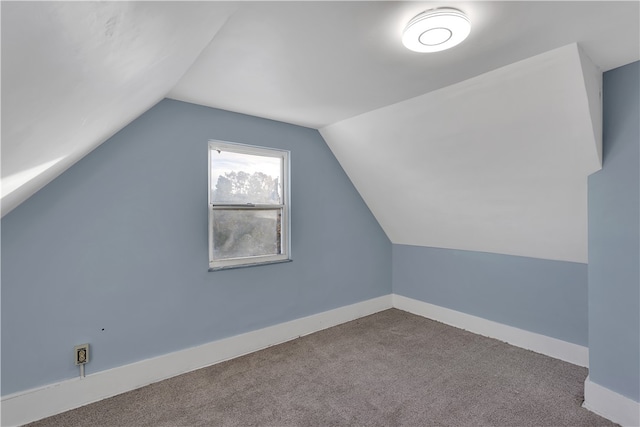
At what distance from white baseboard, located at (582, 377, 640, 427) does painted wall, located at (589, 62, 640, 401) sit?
0.04 meters

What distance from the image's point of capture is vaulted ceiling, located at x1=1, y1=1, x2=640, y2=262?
88cm

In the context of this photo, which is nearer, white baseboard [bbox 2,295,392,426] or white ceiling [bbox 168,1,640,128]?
white ceiling [bbox 168,1,640,128]

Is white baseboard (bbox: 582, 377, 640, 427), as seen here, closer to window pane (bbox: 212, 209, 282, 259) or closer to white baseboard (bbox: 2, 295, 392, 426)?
white baseboard (bbox: 2, 295, 392, 426)

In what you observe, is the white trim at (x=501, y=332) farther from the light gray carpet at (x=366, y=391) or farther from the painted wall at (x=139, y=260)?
the painted wall at (x=139, y=260)

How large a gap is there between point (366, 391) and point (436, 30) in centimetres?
234

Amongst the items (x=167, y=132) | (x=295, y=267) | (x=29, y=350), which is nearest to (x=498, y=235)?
(x=295, y=267)

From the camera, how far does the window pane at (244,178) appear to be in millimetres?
2869

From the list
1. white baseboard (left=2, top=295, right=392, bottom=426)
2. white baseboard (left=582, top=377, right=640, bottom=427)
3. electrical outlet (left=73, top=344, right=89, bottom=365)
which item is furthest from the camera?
electrical outlet (left=73, top=344, right=89, bottom=365)

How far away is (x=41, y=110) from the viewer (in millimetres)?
893

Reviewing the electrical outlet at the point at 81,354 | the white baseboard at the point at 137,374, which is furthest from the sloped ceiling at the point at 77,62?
the white baseboard at the point at 137,374

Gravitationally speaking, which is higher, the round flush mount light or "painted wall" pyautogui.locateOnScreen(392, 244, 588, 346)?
the round flush mount light

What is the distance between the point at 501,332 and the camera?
319 cm

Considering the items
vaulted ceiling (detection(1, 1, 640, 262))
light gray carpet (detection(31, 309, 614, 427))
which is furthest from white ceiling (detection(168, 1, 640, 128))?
light gray carpet (detection(31, 309, 614, 427))

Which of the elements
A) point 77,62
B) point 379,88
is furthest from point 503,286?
point 77,62
